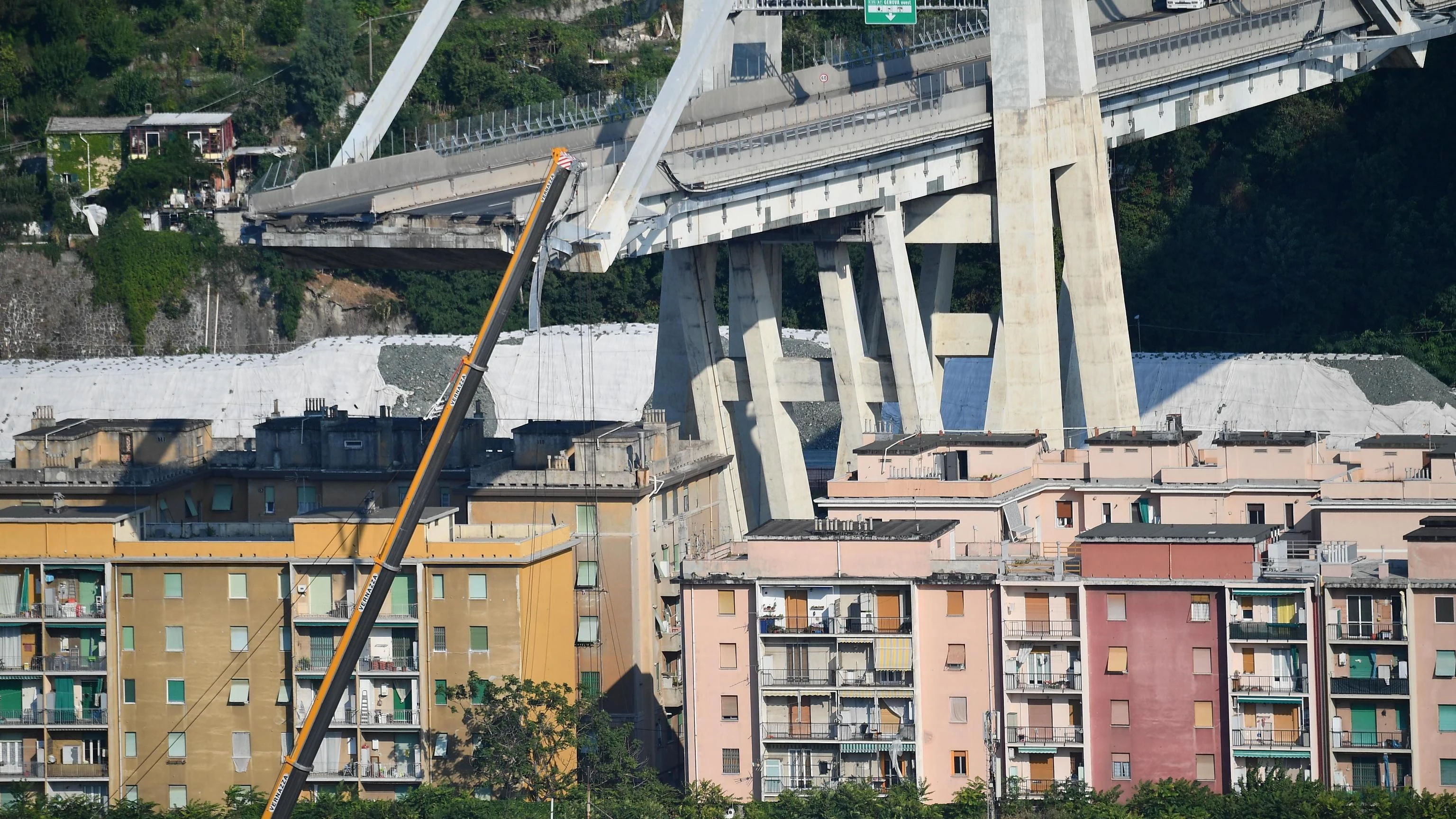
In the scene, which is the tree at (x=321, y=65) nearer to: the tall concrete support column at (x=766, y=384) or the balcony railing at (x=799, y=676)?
the tall concrete support column at (x=766, y=384)

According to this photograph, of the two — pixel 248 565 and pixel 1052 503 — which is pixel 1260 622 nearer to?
pixel 1052 503

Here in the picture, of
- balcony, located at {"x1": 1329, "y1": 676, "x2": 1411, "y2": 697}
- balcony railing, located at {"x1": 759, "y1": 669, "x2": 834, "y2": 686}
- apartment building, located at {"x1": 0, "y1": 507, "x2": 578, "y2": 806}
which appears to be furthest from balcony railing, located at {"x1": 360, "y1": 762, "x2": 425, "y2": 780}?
balcony, located at {"x1": 1329, "y1": 676, "x2": 1411, "y2": 697}

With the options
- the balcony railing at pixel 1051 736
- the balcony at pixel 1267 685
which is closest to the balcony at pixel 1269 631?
the balcony at pixel 1267 685

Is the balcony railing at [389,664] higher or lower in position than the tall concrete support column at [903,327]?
lower

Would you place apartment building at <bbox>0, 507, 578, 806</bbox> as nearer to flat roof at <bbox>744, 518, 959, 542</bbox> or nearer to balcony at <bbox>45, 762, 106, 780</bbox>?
balcony at <bbox>45, 762, 106, 780</bbox>

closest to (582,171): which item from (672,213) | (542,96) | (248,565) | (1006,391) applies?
(672,213)

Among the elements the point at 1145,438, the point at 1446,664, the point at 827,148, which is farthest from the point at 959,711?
A: the point at 827,148

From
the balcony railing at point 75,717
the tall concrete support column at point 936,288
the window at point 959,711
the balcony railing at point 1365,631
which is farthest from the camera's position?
the tall concrete support column at point 936,288
